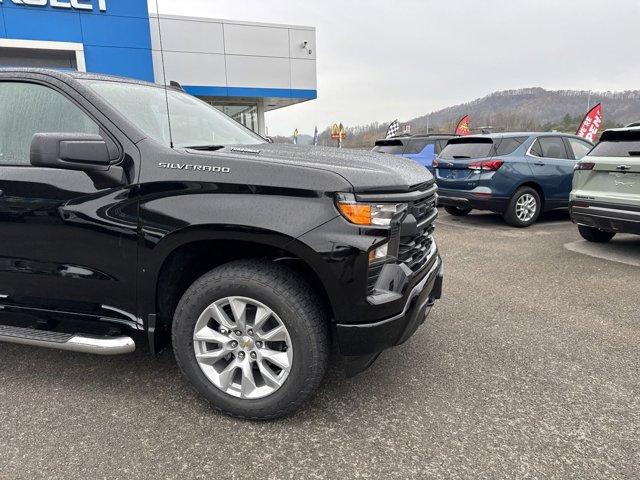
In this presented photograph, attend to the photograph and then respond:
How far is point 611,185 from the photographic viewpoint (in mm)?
5480

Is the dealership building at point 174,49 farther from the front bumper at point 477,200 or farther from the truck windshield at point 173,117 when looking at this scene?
the truck windshield at point 173,117

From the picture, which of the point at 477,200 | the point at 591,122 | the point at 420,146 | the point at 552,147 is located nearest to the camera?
the point at 477,200

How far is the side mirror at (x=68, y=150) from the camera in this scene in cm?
222

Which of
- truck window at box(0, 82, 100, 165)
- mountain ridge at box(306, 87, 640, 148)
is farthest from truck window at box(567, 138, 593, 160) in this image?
mountain ridge at box(306, 87, 640, 148)

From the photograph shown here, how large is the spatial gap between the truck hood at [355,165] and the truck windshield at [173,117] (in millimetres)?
394

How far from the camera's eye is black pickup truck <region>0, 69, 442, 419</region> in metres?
2.20

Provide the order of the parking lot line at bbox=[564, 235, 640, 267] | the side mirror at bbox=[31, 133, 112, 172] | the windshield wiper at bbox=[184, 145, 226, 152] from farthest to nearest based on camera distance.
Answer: the parking lot line at bbox=[564, 235, 640, 267], the windshield wiper at bbox=[184, 145, 226, 152], the side mirror at bbox=[31, 133, 112, 172]

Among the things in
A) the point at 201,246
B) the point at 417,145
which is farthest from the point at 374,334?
the point at 417,145

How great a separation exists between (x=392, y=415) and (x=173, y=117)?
2286 mm

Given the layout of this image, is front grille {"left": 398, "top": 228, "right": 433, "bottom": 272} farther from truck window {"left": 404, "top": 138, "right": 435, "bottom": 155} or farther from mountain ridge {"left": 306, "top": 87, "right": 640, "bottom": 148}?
mountain ridge {"left": 306, "top": 87, "right": 640, "bottom": 148}

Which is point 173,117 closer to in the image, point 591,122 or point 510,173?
point 510,173

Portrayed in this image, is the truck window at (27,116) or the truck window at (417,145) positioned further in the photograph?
the truck window at (417,145)

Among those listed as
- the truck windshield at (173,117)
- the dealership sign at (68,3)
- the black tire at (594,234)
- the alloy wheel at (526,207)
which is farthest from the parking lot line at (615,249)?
the dealership sign at (68,3)

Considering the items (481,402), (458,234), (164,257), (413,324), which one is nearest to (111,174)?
(164,257)
